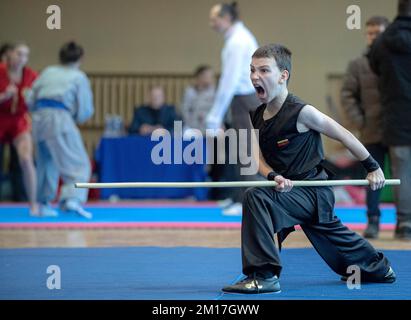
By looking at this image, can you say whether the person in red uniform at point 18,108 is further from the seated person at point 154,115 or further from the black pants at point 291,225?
the black pants at point 291,225

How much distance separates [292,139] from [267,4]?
9.62m

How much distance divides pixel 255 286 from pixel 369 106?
336 centimetres

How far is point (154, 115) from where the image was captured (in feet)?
36.6

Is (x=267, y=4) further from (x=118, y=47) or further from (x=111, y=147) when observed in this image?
(x=111, y=147)

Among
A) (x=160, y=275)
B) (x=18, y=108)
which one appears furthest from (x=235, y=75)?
(x=160, y=275)

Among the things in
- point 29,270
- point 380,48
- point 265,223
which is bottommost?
point 29,270

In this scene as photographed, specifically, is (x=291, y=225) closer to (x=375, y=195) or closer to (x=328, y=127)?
(x=328, y=127)

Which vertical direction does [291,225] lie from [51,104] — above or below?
below

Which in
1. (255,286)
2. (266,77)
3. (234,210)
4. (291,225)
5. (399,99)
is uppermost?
(266,77)

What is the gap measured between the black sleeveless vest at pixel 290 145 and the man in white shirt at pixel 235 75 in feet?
12.1

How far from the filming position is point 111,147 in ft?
35.3

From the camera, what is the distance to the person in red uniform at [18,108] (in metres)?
8.60

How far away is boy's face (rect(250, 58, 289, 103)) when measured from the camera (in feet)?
13.3
